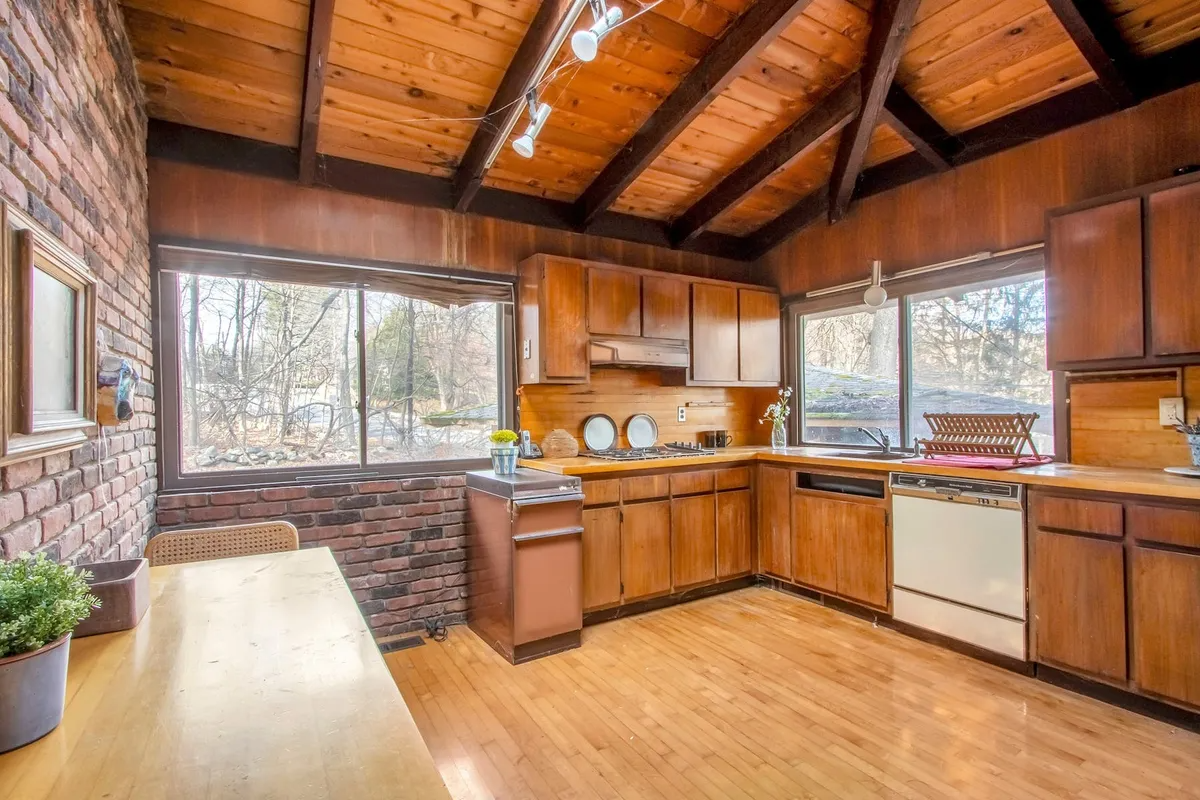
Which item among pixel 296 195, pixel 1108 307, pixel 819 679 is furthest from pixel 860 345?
pixel 296 195

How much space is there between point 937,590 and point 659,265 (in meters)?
2.83

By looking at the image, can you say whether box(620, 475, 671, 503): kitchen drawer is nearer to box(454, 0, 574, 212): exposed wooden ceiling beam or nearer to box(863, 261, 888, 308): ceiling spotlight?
box(863, 261, 888, 308): ceiling spotlight

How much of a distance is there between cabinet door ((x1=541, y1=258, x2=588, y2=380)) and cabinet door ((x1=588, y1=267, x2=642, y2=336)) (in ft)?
0.34

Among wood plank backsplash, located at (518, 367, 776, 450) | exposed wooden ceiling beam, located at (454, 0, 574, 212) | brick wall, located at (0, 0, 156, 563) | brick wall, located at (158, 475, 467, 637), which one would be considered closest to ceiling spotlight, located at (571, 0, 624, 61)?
exposed wooden ceiling beam, located at (454, 0, 574, 212)

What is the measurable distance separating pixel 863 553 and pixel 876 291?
5.60 ft

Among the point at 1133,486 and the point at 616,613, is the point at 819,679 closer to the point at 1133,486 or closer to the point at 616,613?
the point at 616,613

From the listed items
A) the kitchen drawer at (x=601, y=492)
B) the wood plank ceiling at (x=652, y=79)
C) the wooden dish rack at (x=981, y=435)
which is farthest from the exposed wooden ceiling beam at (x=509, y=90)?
the wooden dish rack at (x=981, y=435)

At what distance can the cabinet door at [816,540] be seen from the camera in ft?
11.8

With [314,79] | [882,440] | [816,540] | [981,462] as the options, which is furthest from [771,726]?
[314,79]

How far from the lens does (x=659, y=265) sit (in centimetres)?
450

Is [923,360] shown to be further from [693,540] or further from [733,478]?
[693,540]

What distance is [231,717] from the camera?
0.91 meters

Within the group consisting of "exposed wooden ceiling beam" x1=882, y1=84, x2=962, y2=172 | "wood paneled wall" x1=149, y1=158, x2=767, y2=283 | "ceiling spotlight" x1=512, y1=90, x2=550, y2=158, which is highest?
"exposed wooden ceiling beam" x1=882, y1=84, x2=962, y2=172

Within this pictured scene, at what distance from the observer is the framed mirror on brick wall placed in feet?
3.89
